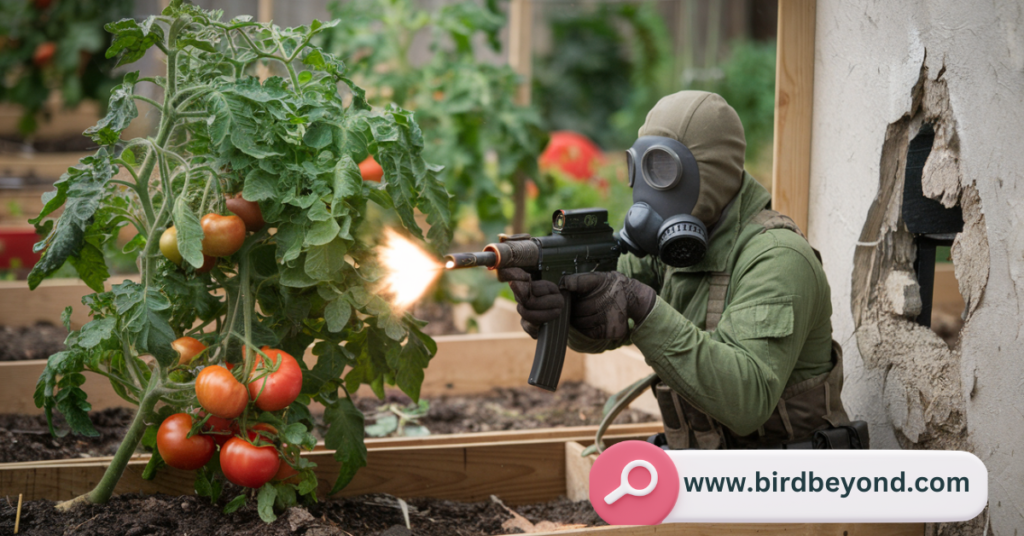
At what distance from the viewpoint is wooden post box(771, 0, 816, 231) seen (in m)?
2.59

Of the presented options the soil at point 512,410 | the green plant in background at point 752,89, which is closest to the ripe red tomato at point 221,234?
the soil at point 512,410

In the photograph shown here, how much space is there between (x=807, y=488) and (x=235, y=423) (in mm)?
1352

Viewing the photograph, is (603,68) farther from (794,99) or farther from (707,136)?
(707,136)

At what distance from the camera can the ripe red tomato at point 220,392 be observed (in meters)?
1.85

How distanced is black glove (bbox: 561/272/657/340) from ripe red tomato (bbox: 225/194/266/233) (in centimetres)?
79

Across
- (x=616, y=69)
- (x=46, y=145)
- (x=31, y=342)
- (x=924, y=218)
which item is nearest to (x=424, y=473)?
(x=924, y=218)

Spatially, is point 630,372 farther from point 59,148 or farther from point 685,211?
point 59,148

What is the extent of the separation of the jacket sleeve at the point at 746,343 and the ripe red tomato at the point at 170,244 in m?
1.12

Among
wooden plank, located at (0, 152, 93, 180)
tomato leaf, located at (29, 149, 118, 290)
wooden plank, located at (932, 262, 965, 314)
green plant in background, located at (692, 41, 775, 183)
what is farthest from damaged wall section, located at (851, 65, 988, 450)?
green plant in background, located at (692, 41, 775, 183)

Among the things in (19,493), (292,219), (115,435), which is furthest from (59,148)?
(292,219)

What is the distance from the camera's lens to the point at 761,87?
942 centimetres

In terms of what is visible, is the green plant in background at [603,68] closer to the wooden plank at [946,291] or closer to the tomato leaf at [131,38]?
the wooden plank at [946,291]

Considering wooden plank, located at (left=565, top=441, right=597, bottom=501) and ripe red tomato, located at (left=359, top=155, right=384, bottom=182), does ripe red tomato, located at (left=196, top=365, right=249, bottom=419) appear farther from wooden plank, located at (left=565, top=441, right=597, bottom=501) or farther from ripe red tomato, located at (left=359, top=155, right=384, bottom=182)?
wooden plank, located at (left=565, top=441, right=597, bottom=501)

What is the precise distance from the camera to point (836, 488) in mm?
1653
